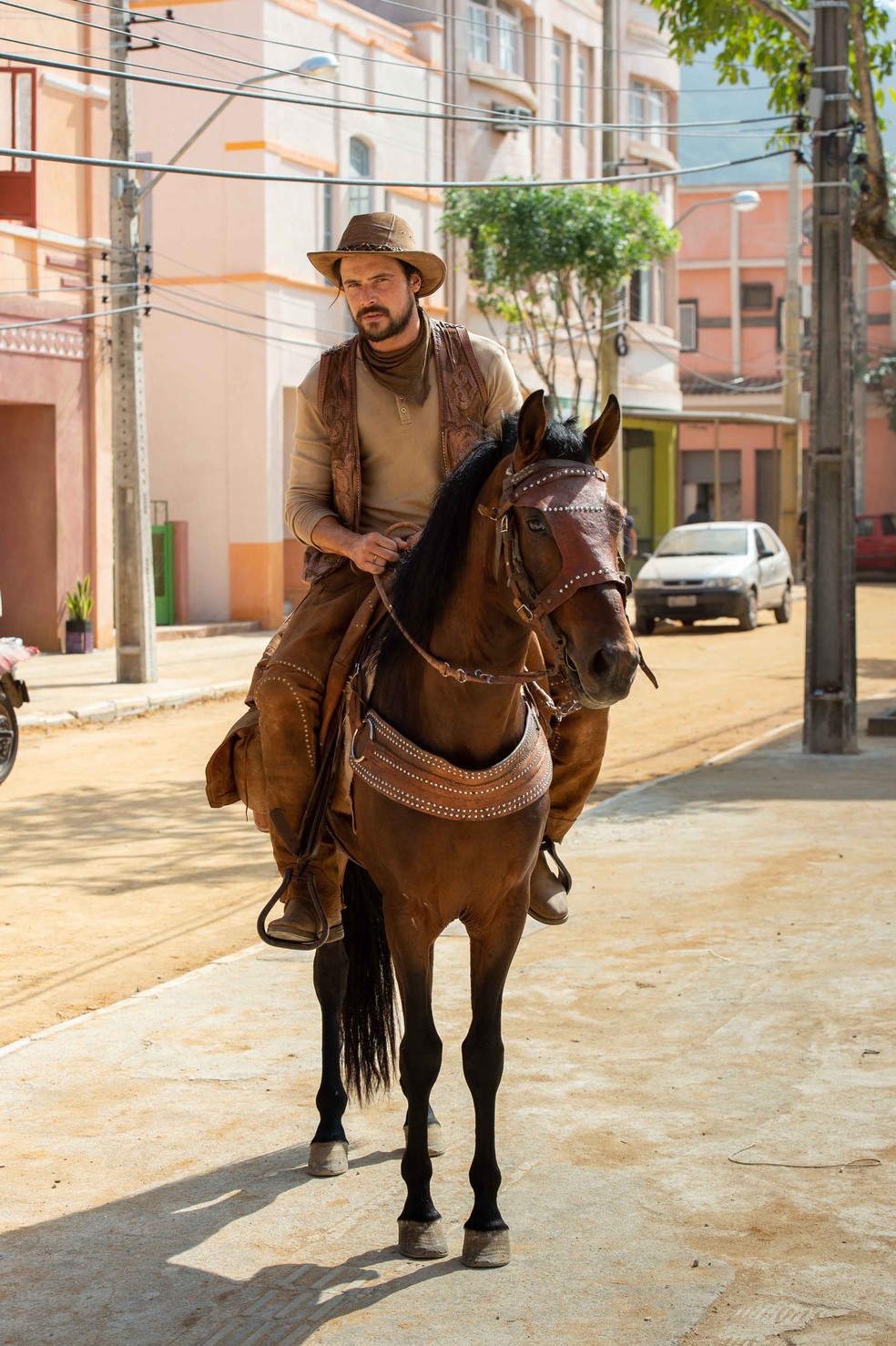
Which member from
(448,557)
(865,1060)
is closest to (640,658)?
(448,557)

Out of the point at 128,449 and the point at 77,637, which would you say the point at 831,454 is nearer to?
the point at 128,449

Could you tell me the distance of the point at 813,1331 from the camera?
12.9 ft

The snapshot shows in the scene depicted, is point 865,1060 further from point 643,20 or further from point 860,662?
point 643,20

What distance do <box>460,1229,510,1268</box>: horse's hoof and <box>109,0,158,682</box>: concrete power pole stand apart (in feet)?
50.1

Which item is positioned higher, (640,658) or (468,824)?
(640,658)

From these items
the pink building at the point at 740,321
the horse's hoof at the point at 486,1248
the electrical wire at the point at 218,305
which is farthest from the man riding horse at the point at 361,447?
the pink building at the point at 740,321

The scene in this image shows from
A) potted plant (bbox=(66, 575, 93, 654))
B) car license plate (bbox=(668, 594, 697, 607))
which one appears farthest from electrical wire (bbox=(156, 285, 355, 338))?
car license plate (bbox=(668, 594, 697, 607))

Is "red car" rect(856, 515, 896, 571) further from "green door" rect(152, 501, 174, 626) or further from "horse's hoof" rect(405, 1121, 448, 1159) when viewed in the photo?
"horse's hoof" rect(405, 1121, 448, 1159)

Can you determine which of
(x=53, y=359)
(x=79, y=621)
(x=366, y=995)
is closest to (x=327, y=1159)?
(x=366, y=995)

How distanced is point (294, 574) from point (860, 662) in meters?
10.9

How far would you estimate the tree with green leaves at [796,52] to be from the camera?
1430 centimetres

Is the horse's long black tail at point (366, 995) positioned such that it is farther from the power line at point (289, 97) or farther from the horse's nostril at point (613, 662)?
the power line at point (289, 97)

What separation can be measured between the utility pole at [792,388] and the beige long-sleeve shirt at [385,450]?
37.4m

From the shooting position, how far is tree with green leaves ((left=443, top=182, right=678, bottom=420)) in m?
31.0
